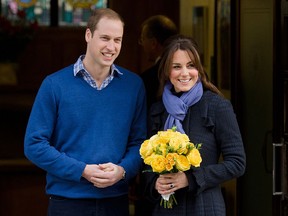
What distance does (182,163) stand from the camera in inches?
137

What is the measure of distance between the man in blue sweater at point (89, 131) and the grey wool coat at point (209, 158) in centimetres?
23

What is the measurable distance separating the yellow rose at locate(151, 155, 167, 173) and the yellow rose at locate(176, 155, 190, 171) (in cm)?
6

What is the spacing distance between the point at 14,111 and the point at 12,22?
3.24 feet

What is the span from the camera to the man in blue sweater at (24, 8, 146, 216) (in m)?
3.74

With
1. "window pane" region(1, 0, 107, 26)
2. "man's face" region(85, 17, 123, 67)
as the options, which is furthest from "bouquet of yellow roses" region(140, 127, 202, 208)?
"window pane" region(1, 0, 107, 26)

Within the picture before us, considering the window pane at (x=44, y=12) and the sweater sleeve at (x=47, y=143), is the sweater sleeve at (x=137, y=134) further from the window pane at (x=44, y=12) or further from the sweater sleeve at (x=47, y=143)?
the window pane at (x=44, y=12)

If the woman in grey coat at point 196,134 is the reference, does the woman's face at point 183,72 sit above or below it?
above

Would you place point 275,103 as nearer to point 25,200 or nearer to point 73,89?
point 73,89

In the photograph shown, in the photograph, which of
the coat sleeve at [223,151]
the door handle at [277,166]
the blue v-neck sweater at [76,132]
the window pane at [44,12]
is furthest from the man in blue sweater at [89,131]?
the window pane at [44,12]

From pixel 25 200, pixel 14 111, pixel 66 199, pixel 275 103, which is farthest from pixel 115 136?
pixel 14 111

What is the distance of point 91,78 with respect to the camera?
385 centimetres

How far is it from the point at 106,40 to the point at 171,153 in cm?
67

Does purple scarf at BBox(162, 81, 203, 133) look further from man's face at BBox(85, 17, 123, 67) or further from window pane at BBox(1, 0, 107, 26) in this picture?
window pane at BBox(1, 0, 107, 26)

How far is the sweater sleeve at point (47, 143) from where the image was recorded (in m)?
3.72
